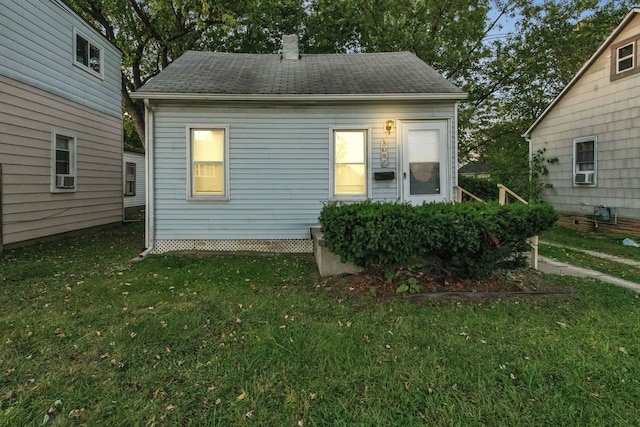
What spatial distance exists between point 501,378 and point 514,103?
1841 centimetres

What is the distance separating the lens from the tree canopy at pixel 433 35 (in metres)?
14.1

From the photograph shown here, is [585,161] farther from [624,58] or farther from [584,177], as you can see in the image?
[624,58]

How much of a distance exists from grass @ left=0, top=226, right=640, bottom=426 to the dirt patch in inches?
7.1

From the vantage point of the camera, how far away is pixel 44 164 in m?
7.24

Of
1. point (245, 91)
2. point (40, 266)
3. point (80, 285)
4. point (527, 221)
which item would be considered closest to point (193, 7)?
point (245, 91)

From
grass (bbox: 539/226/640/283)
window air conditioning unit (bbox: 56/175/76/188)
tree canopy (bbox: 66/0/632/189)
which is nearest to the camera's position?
grass (bbox: 539/226/640/283)

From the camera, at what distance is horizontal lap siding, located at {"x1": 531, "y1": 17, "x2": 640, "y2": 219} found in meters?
8.18

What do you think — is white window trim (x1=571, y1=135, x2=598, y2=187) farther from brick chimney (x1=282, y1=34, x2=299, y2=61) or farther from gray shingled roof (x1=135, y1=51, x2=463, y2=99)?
brick chimney (x1=282, y1=34, x2=299, y2=61)

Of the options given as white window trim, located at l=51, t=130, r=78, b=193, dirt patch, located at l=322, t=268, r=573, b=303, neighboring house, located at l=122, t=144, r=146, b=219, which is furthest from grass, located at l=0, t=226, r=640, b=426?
neighboring house, located at l=122, t=144, r=146, b=219

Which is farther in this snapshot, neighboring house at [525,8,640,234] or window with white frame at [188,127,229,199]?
neighboring house at [525,8,640,234]

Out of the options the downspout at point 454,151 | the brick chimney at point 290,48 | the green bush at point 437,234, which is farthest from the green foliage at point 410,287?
the brick chimney at point 290,48

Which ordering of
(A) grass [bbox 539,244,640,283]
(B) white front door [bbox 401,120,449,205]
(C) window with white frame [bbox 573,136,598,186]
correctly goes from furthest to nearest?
(C) window with white frame [bbox 573,136,598,186]
(B) white front door [bbox 401,120,449,205]
(A) grass [bbox 539,244,640,283]

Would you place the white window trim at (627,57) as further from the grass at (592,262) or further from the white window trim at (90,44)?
the white window trim at (90,44)

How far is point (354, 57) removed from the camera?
356 inches
